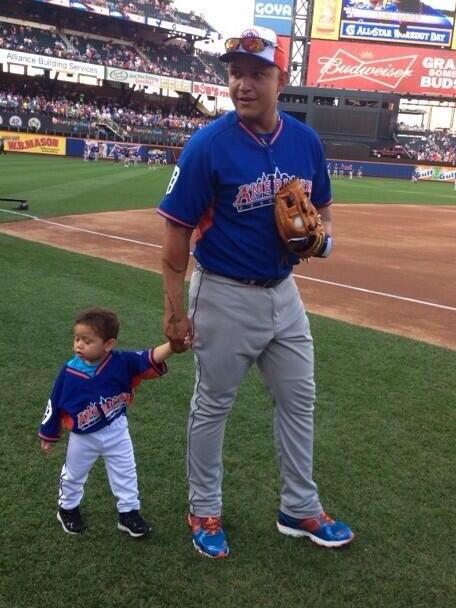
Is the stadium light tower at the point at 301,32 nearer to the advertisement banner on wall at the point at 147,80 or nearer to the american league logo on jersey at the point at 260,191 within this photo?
the advertisement banner on wall at the point at 147,80

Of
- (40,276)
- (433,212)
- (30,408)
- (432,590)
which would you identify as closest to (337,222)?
(433,212)

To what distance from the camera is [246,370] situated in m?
2.66

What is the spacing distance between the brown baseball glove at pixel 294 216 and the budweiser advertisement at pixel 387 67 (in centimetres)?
5254

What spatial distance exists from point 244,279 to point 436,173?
44.1 meters

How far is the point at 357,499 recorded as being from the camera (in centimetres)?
312

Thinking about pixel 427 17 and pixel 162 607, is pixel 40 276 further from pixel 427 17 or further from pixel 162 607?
pixel 427 17

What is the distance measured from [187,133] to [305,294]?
42.0m

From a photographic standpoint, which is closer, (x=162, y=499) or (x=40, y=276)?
(x=162, y=499)

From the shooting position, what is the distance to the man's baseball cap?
7.53 feet

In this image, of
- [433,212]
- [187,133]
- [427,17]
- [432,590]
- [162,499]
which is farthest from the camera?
[427,17]

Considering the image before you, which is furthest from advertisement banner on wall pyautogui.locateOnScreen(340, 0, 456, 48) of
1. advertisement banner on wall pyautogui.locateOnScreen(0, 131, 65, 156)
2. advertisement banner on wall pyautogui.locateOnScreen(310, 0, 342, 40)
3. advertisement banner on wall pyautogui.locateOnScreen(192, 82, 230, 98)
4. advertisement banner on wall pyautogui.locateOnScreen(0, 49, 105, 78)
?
advertisement banner on wall pyautogui.locateOnScreen(0, 131, 65, 156)

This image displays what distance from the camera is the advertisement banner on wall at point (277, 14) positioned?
51.5m

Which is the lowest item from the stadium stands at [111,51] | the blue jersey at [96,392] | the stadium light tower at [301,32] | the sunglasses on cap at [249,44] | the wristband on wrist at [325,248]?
the blue jersey at [96,392]

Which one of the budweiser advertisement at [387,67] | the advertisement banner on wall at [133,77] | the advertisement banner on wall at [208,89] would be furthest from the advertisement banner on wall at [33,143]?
the budweiser advertisement at [387,67]
